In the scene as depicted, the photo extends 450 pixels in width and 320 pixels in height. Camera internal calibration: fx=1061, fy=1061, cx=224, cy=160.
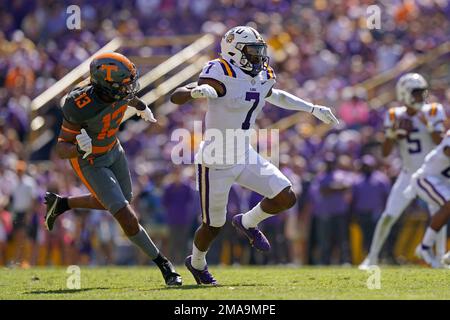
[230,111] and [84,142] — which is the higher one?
[230,111]

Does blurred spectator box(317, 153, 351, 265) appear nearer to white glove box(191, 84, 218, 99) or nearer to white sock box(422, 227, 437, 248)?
white sock box(422, 227, 437, 248)

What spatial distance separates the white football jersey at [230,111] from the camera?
7.96 metres

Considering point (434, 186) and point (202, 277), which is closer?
point (202, 277)

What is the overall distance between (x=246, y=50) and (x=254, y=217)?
4.30 feet

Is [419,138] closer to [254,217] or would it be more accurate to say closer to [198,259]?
[254,217]

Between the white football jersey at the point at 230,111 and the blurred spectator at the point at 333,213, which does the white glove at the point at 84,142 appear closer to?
the white football jersey at the point at 230,111

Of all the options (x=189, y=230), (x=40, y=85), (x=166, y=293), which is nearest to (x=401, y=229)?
(x=189, y=230)

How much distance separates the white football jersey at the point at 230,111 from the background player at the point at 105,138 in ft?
2.11

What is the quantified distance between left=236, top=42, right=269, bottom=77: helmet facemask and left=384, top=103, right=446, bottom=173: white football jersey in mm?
3734

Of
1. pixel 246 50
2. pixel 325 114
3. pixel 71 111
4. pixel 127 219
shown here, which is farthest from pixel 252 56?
pixel 127 219

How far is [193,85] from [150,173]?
23.1 ft

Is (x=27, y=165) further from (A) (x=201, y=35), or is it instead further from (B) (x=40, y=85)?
(A) (x=201, y=35)

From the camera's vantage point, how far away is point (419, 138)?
449 inches

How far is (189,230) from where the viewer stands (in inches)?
565
